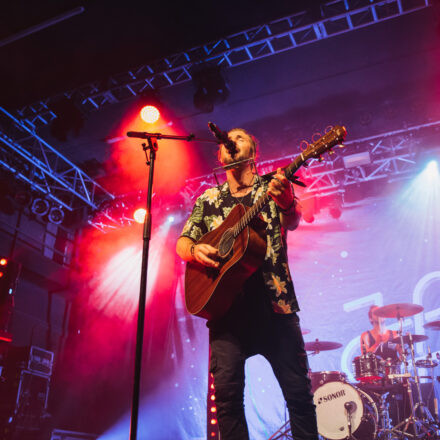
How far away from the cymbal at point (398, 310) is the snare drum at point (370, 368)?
2.66ft

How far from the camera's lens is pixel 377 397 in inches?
277

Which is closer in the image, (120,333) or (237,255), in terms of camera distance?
(237,255)

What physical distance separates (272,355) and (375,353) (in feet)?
19.2

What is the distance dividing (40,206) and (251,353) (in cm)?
912

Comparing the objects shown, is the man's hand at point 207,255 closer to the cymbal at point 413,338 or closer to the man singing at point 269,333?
the man singing at point 269,333

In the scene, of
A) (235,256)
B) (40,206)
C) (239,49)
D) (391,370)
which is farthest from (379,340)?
(40,206)

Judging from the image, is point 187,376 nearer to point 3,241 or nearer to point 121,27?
point 3,241

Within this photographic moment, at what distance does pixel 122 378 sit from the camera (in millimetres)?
10234

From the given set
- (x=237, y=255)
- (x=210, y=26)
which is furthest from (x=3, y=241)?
(x=237, y=255)

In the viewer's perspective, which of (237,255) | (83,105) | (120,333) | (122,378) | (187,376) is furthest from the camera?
(120,333)

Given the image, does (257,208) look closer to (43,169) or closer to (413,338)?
(413,338)

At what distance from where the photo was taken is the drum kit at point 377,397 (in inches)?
259

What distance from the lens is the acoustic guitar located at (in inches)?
89.8

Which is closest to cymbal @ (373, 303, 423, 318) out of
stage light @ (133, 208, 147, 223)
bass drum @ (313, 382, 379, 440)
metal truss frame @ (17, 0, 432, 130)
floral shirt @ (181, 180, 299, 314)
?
bass drum @ (313, 382, 379, 440)
